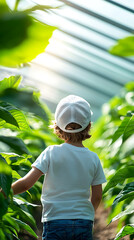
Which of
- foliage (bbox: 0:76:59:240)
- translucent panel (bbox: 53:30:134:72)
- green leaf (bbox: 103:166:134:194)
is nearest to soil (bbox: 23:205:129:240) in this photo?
foliage (bbox: 0:76:59:240)

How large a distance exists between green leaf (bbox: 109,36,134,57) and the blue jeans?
1.24 m

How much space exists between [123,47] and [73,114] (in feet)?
3.90

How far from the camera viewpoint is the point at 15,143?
4.01 feet

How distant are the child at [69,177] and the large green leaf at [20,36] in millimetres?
1379

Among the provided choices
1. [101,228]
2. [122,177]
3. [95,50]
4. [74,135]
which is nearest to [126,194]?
[122,177]

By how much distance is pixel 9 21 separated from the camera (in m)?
0.34

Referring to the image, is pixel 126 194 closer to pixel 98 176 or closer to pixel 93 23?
pixel 98 176

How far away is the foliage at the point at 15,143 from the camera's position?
0.42 metres

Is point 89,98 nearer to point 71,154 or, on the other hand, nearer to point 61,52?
point 61,52

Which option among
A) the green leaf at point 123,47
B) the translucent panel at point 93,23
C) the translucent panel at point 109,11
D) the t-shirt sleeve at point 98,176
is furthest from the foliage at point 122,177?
the translucent panel at point 93,23

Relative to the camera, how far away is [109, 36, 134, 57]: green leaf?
663 mm

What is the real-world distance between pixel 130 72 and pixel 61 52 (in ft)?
5.51

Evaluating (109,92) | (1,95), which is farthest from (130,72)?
(1,95)

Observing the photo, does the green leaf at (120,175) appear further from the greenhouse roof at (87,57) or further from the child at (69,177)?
the greenhouse roof at (87,57)
